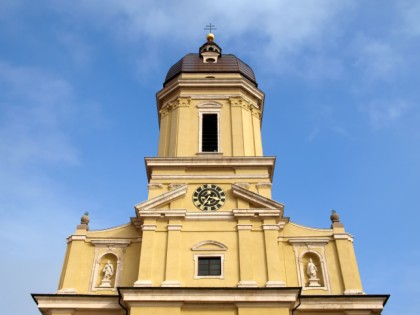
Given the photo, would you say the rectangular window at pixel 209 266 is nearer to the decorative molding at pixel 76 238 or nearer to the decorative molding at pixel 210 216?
the decorative molding at pixel 210 216

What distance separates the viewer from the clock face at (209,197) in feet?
77.9

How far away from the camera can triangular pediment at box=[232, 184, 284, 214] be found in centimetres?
2316

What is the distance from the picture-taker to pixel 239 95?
28.7 meters

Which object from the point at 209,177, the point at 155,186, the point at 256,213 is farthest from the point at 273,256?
the point at 155,186

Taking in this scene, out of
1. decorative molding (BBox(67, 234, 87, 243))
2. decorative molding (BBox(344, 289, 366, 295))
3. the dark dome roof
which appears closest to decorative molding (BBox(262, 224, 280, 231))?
decorative molding (BBox(344, 289, 366, 295))

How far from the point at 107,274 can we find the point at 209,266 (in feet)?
14.3

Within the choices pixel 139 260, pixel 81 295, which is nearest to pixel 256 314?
pixel 139 260

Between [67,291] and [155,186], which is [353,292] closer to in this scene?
[155,186]

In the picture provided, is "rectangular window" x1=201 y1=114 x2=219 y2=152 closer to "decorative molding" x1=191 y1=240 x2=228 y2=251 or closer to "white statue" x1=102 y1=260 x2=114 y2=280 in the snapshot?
"decorative molding" x1=191 y1=240 x2=228 y2=251

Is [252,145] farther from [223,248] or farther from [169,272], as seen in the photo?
[169,272]

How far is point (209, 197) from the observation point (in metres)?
24.2

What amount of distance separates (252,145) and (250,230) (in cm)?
586

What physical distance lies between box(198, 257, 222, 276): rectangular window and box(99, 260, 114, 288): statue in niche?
12.7 ft

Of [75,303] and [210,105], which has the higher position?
[210,105]
